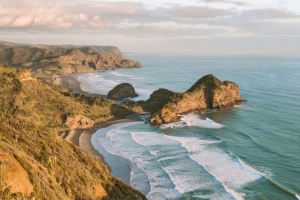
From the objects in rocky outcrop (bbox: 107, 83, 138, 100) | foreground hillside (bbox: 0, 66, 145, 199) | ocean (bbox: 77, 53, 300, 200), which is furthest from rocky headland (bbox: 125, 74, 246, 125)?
foreground hillside (bbox: 0, 66, 145, 199)

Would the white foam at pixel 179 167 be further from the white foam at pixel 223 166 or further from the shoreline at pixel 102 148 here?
the shoreline at pixel 102 148

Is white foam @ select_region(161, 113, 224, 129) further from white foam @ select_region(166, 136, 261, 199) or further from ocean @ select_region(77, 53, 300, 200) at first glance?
white foam @ select_region(166, 136, 261, 199)

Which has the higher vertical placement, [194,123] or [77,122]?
[194,123]

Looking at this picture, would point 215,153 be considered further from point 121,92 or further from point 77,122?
point 121,92

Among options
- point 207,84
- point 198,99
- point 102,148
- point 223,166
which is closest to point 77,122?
point 102,148

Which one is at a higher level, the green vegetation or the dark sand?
the green vegetation

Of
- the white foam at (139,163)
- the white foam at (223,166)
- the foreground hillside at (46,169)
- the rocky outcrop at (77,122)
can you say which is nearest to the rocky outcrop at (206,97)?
the white foam at (139,163)

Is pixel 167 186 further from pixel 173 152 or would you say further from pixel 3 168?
pixel 3 168
